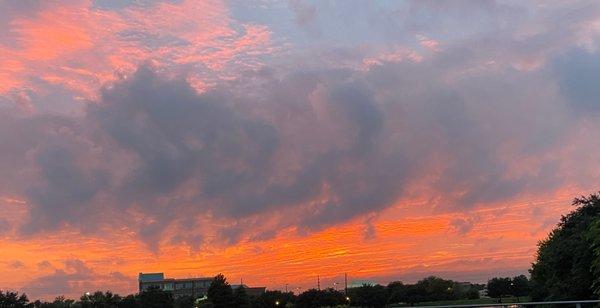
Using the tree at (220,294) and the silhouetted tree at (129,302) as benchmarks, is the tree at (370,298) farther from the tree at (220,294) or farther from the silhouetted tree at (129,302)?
the silhouetted tree at (129,302)

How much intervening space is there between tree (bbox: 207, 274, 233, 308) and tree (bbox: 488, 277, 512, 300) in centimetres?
7617

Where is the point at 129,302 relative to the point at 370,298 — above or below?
above

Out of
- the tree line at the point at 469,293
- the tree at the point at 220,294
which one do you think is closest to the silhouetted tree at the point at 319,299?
the tree line at the point at 469,293

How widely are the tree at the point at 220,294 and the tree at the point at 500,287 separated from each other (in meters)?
76.2

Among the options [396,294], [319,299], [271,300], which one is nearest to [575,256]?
[319,299]

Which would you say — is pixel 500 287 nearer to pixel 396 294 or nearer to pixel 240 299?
pixel 396 294

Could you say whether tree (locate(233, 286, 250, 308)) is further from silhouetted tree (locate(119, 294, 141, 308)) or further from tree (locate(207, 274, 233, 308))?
silhouetted tree (locate(119, 294, 141, 308))

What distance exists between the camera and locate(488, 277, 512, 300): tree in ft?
551

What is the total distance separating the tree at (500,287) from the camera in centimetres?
16800

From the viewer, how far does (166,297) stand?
421 ft

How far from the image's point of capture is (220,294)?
12888 cm

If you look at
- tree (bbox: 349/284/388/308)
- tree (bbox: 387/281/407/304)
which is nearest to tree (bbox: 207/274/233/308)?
tree (bbox: 349/284/388/308)

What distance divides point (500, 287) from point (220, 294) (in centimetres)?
7982

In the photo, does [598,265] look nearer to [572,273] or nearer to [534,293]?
[572,273]
